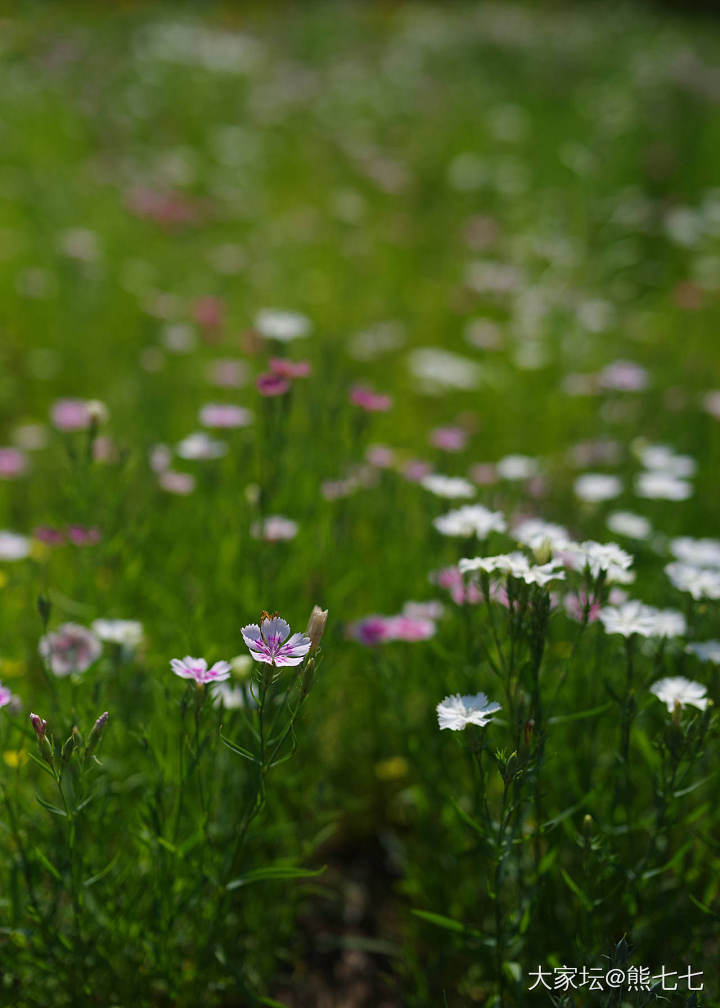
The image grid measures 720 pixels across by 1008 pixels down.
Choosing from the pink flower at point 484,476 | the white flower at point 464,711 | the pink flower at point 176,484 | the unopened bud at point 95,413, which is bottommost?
the pink flower at point 484,476

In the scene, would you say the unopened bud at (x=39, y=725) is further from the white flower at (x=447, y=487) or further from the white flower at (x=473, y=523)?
the white flower at (x=447, y=487)

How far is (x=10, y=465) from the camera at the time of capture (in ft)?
7.59

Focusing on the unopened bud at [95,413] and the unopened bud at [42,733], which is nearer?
the unopened bud at [42,733]

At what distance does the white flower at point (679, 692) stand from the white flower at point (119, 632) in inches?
33.4

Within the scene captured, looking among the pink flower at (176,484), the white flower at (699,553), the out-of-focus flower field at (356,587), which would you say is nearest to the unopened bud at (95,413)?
the out-of-focus flower field at (356,587)

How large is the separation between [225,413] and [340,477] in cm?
32

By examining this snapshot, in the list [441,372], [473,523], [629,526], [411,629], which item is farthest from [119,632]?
[441,372]

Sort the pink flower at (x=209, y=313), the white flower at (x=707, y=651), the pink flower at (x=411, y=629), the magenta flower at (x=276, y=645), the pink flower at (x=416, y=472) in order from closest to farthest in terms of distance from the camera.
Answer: the magenta flower at (x=276, y=645)
the white flower at (x=707, y=651)
the pink flower at (x=411, y=629)
the pink flower at (x=416, y=472)
the pink flower at (x=209, y=313)

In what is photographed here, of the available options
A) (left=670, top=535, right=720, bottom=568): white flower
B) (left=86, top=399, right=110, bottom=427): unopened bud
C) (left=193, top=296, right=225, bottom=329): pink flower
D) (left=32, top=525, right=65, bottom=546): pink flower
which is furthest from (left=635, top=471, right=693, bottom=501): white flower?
(left=193, top=296, right=225, bottom=329): pink flower

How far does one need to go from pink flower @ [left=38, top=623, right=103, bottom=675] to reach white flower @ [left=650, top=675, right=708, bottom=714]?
3.09 feet

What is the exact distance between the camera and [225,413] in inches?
82.5

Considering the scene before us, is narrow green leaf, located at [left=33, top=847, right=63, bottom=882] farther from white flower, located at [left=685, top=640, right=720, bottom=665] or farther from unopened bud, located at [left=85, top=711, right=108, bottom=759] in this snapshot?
white flower, located at [left=685, top=640, right=720, bottom=665]

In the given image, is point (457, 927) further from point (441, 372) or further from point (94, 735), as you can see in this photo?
point (441, 372)

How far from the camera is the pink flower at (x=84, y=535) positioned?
68.6 inches
